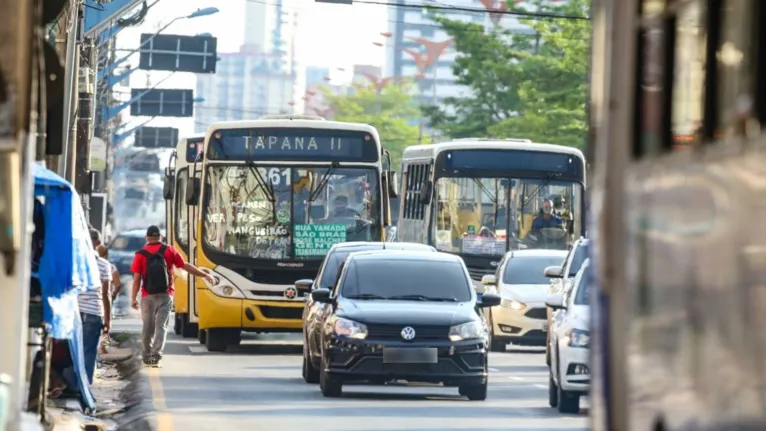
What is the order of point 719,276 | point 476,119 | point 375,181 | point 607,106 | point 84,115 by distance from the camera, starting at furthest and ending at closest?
point 476,119
point 84,115
point 375,181
point 607,106
point 719,276

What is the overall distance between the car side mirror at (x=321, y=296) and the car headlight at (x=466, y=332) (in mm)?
1428

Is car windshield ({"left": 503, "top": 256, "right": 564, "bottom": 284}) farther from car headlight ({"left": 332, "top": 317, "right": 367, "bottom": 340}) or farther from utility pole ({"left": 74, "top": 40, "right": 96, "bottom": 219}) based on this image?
car headlight ({"left": 332, "top": 317, "right": 367, "bottom": 340})

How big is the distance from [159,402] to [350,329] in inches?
76.7

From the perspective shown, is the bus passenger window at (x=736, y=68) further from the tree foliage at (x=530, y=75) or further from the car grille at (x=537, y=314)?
the tree foliage at (x=530, y=75)

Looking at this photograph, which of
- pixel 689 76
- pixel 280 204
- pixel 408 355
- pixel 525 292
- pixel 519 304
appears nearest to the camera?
pixel 689 76

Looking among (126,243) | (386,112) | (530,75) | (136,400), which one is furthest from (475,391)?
(386,112)

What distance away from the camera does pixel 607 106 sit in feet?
22.3

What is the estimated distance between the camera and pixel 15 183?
239 inches

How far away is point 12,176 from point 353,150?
833 inches

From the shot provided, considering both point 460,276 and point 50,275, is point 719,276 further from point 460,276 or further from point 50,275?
point 460,276

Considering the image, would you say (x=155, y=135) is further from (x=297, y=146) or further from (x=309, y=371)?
(x=309, y=371)

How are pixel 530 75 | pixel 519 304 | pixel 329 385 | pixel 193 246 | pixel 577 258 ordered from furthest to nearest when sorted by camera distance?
pixel 530 75 < pixel 193 246 < pixel 519 304 < pixel 577 258 < pixel 329 385

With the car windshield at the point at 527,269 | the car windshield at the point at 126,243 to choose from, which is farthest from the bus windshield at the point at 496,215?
the car windshield at the point at 126,243

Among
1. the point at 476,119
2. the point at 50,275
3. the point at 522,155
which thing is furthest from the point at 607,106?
the point at 476,119
